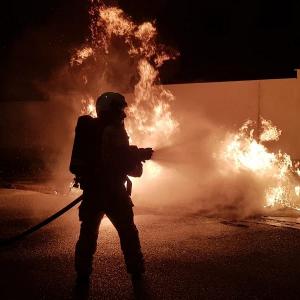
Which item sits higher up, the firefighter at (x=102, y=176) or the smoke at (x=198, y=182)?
the smoke at (x=198, y=182)

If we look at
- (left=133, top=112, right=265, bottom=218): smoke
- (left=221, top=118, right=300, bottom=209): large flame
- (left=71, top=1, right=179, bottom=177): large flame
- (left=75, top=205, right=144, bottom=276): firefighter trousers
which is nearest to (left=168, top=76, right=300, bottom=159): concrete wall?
(left=133, top=112, right=265, bottom=218): smoke

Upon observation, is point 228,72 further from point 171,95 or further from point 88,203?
point 88,203

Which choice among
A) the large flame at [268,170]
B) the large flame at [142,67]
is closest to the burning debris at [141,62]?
the large flame at [142,67]

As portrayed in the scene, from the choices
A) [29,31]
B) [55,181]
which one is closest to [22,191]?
[55,181]

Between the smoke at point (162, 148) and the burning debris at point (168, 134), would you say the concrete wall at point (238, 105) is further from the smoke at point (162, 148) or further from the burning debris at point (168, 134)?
the burning debris at point (168, 134)

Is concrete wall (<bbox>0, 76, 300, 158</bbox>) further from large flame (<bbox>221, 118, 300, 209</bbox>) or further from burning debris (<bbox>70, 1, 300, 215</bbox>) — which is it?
large flame (<bbox>221, 118, 300, 209</bbox>)

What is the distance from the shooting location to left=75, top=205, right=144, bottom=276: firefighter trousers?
441 cm

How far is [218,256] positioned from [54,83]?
1465 cm

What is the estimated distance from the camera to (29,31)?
18.8m

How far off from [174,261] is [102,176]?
1.49 metres

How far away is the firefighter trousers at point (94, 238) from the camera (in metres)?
4.41

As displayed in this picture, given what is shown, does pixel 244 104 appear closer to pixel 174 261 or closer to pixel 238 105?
pixel 238 105

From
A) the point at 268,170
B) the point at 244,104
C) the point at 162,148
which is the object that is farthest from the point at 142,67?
the point at 268,170

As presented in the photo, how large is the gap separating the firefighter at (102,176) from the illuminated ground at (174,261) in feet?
1.28
